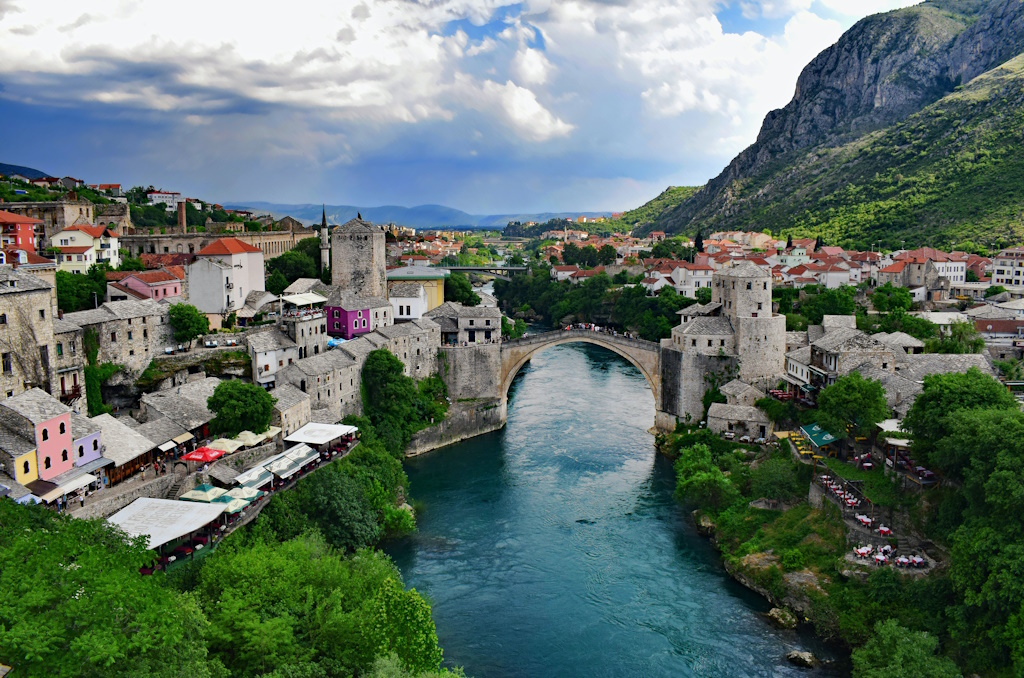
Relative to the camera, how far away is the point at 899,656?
18672 millimetres

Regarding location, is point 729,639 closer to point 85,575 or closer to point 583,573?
point 583,573

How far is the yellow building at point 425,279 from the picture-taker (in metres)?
46.8

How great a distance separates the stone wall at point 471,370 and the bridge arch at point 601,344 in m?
0.50

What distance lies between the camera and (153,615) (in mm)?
14047

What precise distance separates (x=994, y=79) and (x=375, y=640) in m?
90.6

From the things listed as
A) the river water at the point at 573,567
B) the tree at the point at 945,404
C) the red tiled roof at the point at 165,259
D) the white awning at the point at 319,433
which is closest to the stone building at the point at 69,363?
the white awning at the point at 319,433

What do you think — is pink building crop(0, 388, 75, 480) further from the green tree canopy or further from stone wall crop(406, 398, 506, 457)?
the green tree canopy

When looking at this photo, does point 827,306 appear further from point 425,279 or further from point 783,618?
point 783,618

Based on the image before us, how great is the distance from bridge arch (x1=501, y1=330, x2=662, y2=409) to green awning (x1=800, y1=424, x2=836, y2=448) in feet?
32.8

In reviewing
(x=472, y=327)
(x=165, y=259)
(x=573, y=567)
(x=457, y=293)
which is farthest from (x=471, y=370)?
(x=573, y=567)

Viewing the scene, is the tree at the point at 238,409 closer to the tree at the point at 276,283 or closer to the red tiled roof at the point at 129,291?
the red tiled roof at the point at 129,291

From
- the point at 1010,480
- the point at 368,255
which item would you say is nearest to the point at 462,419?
the point at 368,255

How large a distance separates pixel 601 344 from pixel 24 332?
26.0 m

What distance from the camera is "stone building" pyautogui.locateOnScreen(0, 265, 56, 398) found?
24.6m
